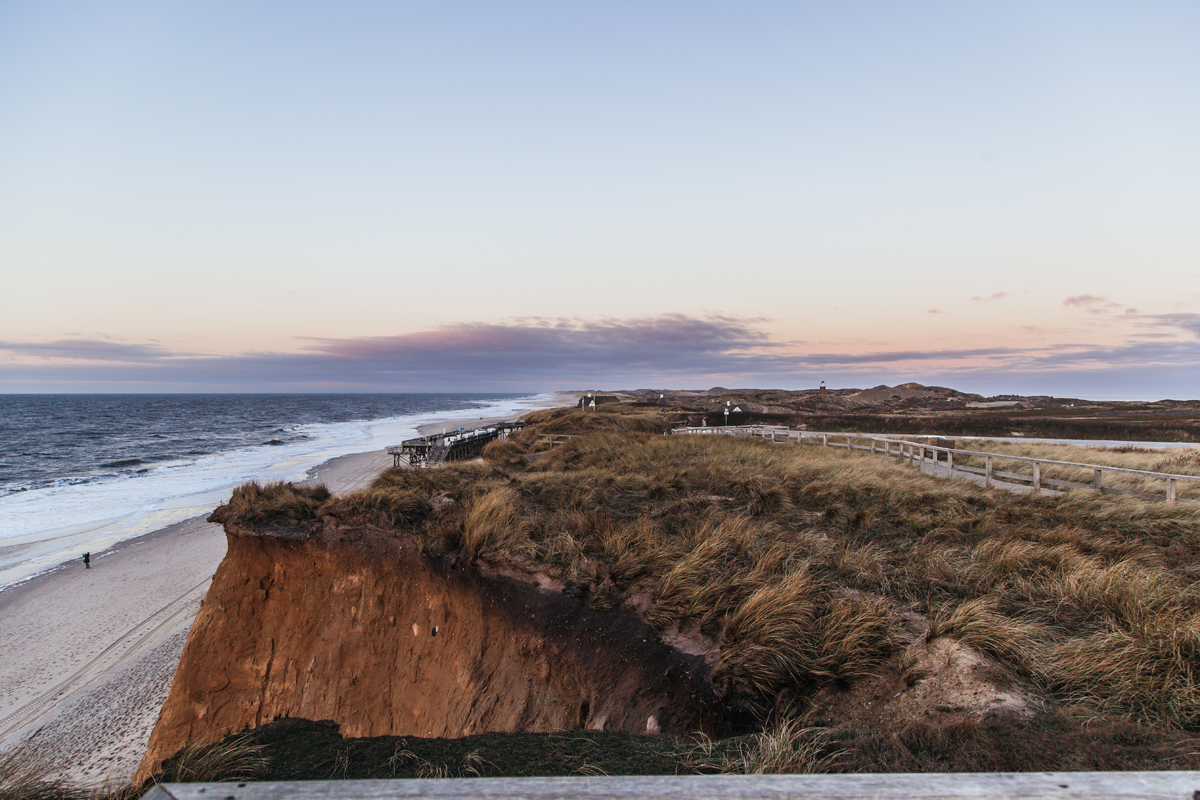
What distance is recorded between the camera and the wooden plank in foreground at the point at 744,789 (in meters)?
1.66

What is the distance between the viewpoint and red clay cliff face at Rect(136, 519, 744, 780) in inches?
197

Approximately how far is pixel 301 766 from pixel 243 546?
26.7 ft

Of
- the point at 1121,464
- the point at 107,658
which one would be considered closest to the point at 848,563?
the point at 107,658

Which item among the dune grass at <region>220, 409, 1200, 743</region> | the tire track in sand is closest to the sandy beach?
the tire track in sand

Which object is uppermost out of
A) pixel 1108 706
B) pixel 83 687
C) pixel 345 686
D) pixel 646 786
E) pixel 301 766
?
pixel 646 786

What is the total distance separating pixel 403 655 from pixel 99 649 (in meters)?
11.0

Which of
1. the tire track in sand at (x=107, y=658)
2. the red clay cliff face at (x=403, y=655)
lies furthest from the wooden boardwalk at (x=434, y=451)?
the red clay cliff face at (x=403, y=655)

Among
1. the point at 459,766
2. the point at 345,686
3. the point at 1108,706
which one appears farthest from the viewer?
the point at 345,686

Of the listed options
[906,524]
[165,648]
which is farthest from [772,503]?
[165,648]

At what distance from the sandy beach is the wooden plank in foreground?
8.06 metres

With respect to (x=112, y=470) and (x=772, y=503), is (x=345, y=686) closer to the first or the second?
(x=772, y=503)

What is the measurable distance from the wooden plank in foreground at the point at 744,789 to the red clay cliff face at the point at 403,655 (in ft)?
8.69

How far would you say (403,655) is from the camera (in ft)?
25.6

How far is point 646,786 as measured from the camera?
1.75 meters
